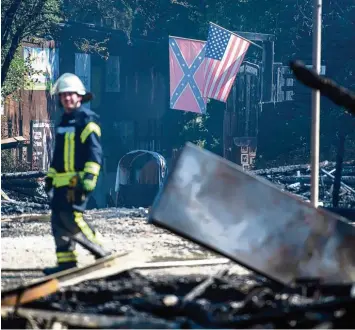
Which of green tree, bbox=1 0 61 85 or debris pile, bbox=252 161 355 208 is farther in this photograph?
green tree, bbox=1 0 61 85

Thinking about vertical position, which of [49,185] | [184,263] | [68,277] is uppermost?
[49,185]

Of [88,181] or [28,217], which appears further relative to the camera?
[28,217]

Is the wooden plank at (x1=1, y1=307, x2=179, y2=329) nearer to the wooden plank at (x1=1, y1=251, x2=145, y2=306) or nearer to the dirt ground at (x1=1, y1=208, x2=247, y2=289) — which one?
the wooden plank at (x1=1, y1=251, x2=145, y2=306)

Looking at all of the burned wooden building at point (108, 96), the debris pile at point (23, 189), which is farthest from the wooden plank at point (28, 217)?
the burned wooden building at point (108, 96)

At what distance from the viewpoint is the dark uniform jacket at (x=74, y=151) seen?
396 inches

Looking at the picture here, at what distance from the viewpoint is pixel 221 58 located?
29.4 metres

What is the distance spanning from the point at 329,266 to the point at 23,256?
4709mm

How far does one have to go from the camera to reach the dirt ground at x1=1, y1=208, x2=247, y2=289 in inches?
410

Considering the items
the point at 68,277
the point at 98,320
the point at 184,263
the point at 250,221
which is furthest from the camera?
the point at 184,263

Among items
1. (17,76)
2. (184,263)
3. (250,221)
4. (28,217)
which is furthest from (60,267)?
(17,76)

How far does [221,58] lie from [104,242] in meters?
17.2

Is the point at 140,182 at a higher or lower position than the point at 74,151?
lower

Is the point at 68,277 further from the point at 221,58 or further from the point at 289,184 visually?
the point at 221,58

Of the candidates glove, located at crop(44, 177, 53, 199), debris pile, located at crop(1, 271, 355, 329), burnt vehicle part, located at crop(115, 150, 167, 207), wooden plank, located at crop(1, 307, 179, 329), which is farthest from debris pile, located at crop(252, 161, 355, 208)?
wooden plank, located at crop(1, 307, 179, 329)
